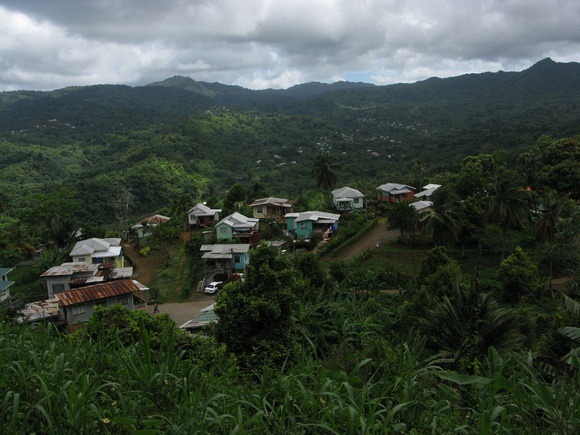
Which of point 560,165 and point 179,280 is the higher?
point 560,165

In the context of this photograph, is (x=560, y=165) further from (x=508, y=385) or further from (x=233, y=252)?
(x=508, y=385)

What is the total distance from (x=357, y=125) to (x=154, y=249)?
123729mm

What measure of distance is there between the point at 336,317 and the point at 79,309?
13.8m

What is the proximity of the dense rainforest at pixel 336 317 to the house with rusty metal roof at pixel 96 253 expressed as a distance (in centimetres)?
337

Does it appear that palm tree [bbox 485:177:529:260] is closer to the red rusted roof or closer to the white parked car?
the white parked car

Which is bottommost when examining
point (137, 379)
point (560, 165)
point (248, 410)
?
point (560, 165)

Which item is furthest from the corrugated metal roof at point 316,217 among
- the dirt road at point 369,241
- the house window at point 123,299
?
the house window at point 123,299

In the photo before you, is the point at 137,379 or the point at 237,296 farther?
the point at 237,296

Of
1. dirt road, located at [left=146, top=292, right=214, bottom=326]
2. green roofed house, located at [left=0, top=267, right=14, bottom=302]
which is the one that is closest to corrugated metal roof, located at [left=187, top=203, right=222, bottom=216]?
dirt road, located at [left=146, top=292, right=214, bottom=326]

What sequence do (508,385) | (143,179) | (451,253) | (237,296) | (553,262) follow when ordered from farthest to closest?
1. (143,179)
2. (451,253)
3. (553,262)
4. (237,296)
5. (508,385)

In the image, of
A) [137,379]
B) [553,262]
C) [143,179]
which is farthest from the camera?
Answer: [143,179]

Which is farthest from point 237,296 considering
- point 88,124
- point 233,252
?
point 88,124

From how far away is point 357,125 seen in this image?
147500 mm

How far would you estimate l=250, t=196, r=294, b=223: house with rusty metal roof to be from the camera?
37.9 meters
